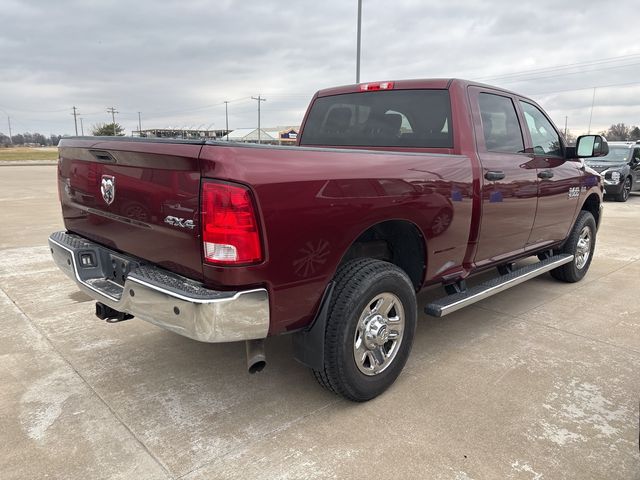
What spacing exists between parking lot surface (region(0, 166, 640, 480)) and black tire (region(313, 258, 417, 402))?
162mm

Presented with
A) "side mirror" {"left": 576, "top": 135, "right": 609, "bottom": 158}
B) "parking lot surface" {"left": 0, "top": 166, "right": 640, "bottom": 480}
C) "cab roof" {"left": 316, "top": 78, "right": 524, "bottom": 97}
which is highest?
"cab roof" {"left": 316, "top": 78, "right": 524, "bottom": 97}

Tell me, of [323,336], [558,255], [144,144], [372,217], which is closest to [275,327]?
[323,336]

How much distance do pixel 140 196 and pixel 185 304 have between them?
67 cm

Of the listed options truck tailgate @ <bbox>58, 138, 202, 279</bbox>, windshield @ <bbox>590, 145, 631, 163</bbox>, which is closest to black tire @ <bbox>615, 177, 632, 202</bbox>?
windshield @ <bbox>590, 145, 631, 163</bbox>

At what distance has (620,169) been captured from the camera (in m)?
14.6

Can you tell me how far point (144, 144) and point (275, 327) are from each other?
113 cm

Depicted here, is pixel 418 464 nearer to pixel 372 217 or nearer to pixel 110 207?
pixel 372 217

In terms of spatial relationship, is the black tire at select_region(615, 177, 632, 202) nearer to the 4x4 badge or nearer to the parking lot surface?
the parking lot surface

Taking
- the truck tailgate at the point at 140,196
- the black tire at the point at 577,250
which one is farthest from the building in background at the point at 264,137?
the black tire at the point at 577,250

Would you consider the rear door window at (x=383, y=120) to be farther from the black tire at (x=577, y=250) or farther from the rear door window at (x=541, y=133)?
the black tire at (x=577, y=250)

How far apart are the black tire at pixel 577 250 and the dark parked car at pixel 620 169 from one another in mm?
9490

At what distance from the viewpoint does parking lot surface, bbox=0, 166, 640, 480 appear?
7.85ft

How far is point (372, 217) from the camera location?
2.74 meters

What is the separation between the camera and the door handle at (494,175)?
3604 mm
